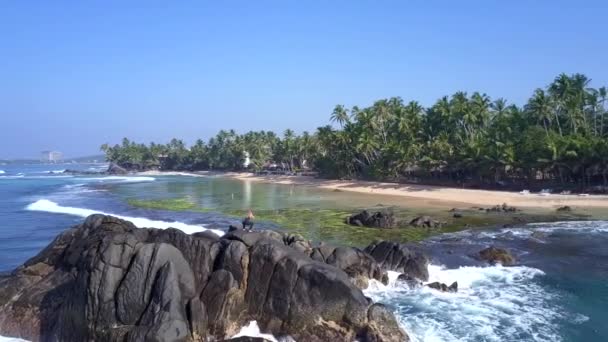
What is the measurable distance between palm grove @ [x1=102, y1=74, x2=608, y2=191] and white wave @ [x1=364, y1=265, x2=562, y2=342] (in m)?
43.5

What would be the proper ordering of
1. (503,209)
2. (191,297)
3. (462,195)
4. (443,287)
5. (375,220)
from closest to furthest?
(191,297)
(443,287)
(375,220)
(503,209)
(462,195)

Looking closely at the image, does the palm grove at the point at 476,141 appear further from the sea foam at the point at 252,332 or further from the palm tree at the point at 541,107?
the sea foam at the point at 252,332

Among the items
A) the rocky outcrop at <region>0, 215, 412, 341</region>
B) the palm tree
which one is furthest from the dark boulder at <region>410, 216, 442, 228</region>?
the palm tree

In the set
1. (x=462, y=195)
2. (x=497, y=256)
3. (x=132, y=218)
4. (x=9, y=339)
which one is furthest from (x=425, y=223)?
(x=9, y=339)

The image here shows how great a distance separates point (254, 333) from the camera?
17078 mm

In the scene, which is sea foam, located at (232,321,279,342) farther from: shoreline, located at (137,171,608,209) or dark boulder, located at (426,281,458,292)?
shoreline, located at (137,171,608,209)

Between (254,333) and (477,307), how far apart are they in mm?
9058

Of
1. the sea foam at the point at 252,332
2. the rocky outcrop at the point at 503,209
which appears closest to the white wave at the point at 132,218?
the sea foam at the point at 252,332

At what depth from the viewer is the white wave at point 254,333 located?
1673 cm

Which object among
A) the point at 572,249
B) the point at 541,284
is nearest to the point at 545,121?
the point at 572,249

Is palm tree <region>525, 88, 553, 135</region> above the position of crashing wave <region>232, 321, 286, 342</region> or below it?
above

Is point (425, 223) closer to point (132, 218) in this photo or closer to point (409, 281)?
point (409, 281)

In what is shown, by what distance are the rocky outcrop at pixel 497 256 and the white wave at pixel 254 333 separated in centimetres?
1566

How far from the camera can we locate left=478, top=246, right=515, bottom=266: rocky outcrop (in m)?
28.1
